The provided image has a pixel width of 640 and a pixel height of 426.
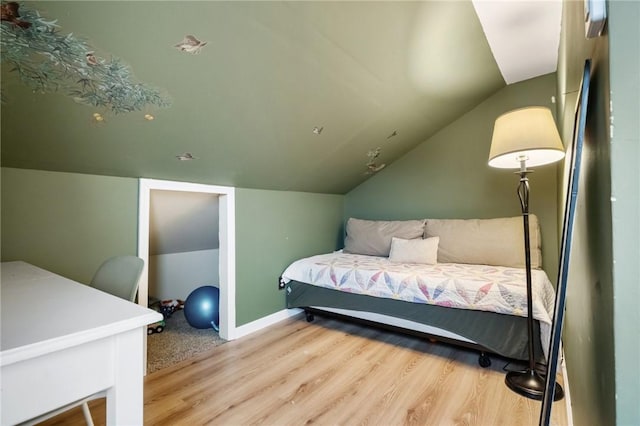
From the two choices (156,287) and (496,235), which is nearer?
(496,235)

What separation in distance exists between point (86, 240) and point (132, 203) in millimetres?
332

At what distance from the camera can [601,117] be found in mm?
648

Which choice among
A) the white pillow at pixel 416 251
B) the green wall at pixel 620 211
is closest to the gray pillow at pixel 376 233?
the white pillow at pixel 416 251

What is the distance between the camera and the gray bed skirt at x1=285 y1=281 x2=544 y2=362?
180cm

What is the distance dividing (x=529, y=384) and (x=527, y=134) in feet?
4.52

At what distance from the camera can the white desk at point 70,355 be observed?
577 millimetres

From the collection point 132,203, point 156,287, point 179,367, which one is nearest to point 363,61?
point 132,203

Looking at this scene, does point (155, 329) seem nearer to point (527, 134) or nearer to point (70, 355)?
point (70, 355)

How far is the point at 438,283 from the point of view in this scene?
2104 millimetres

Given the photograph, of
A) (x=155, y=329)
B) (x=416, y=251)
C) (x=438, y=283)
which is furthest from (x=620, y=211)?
(x=155, y=329)

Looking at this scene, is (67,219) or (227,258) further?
(227,258)

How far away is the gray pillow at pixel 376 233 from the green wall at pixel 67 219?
6.99 ft

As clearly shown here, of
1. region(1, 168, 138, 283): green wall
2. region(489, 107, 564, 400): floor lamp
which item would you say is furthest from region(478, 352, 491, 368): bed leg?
region(1, 168, 138, 283): green wall

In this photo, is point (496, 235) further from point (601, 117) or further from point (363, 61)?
point (601, 117)
